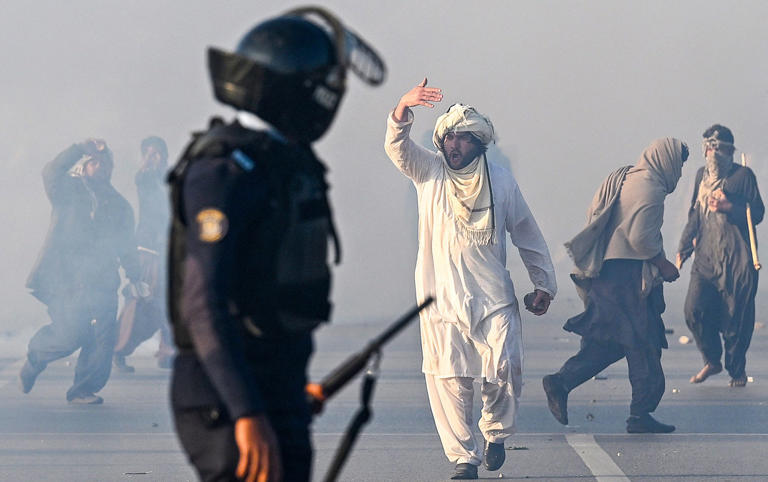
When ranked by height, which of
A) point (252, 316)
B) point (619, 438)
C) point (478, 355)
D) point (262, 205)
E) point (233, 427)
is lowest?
point (619, 438)

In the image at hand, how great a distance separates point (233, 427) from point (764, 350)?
1512 centimetres

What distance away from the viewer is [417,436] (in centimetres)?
978

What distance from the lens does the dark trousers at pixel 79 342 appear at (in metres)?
12.5

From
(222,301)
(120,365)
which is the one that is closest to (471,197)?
(222,301)

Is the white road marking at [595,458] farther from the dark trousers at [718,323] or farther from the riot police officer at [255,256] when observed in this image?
the riot police officer at [255,256]

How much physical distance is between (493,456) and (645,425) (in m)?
2.10

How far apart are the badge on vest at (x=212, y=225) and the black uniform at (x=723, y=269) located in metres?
11.0

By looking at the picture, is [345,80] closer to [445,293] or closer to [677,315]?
[445,293]

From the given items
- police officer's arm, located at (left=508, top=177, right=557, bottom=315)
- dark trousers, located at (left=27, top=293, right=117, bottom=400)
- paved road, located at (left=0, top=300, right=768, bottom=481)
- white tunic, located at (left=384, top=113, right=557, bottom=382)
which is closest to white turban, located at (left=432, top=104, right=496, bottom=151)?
white tunic, located at (left=384, top=113, right=557, bottom=382)

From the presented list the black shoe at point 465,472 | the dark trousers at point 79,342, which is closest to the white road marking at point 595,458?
the black shoe at point 465,472

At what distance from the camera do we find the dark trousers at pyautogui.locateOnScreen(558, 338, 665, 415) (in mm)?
10219

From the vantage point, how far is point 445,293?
28.1ft

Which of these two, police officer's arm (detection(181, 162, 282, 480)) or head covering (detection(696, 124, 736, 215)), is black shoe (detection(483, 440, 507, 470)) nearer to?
police officer's arm (detection(181, 162, 282, 480))

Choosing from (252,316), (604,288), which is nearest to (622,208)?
(604,288)
